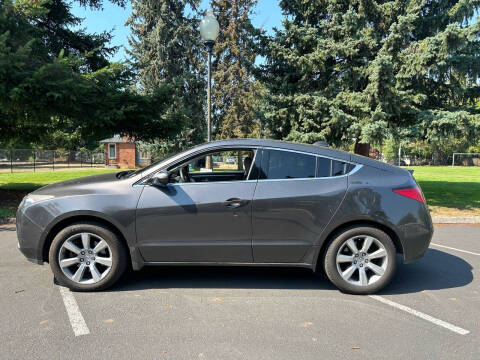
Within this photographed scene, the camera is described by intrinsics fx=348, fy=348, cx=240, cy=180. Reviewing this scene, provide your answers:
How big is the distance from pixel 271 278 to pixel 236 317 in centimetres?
115

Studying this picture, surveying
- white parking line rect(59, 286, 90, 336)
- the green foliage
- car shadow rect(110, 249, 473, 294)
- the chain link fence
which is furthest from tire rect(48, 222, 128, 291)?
the chain link fence

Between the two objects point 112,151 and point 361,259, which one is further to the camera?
point 112,151

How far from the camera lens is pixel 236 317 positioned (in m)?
3.28

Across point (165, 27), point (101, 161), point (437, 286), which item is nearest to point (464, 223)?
point (437, 286)

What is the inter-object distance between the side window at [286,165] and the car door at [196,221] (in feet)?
0.92

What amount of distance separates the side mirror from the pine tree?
24266 mm

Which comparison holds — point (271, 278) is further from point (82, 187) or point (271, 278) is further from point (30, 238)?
point (30, 238)

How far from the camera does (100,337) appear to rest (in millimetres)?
2885

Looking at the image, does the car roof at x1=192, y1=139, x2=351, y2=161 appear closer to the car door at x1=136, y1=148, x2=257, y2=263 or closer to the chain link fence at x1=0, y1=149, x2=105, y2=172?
the car door at x1=136, y1=148, x2=257, y2=263

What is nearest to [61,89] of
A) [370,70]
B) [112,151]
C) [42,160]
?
[370,70]

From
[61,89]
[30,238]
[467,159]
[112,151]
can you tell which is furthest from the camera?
[467,159]

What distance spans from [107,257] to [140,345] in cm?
132

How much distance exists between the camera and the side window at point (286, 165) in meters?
3.82

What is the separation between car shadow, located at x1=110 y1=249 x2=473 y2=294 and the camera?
406 cm
